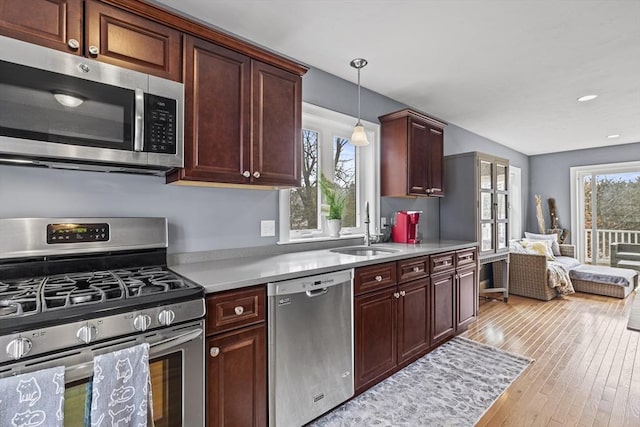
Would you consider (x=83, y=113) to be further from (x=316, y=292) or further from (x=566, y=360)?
(x=566, y=360)

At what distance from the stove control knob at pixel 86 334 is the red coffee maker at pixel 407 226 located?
2.74 meters

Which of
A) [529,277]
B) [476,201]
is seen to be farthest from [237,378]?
[529,277]

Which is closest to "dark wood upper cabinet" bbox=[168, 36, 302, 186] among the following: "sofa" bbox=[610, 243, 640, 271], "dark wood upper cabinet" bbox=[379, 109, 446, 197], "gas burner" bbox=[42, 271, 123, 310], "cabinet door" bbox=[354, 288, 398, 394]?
"gas burner" bbox=[42, 271, 123, 310]

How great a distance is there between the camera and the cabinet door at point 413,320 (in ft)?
7.86

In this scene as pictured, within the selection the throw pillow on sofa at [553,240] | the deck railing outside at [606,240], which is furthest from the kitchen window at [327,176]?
the deck railing outside at [606,240]

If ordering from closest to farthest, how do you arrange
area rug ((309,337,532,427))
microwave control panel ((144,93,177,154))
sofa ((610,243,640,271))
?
1. microwave control panel ((144,93,177,154))
2. area rug ((309,337,532,427))
3. sofa ((610,243,640,271))

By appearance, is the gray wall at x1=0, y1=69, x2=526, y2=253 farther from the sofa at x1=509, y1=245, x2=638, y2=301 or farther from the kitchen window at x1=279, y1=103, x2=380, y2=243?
the sofa at x1=509, y1=245, x2=638, y2=301

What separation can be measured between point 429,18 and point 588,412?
2.69 meters

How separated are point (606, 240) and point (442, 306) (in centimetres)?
542

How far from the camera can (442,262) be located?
9.28ft

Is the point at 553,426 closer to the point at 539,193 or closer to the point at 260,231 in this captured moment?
the point at 260,231

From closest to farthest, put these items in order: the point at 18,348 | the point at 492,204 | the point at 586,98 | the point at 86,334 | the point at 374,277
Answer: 1. the point at 18,348
2. the point at 86,334
3. the point at 374,277
4. the point at 586,98
5. the point at 492,204

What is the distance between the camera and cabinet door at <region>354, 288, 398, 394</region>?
6.80 feet

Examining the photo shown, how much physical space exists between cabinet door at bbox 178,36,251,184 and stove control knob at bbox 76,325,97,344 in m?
0.85
